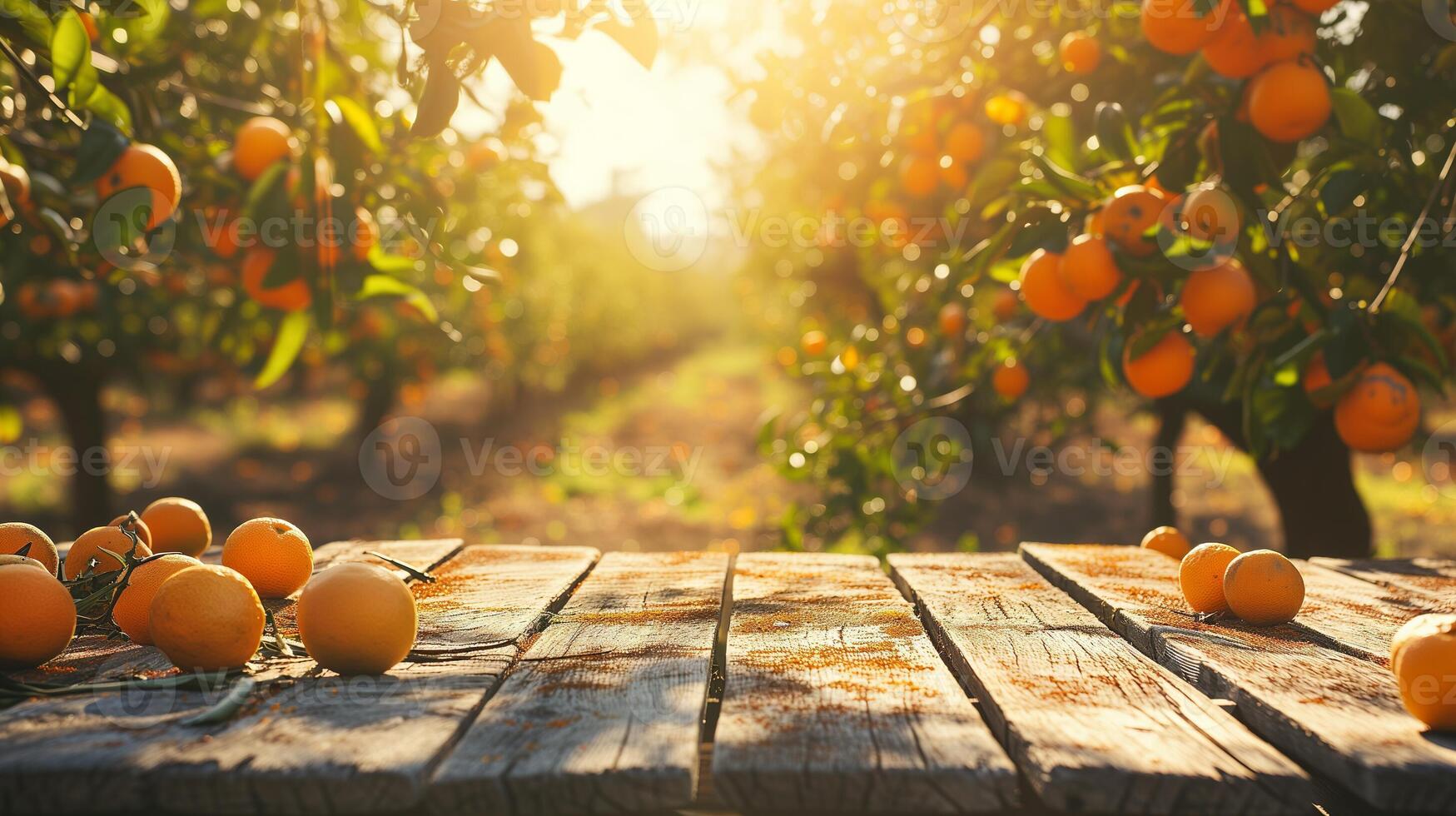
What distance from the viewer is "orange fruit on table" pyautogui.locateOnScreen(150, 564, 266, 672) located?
1.22m

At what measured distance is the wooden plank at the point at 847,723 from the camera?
3.24 feet

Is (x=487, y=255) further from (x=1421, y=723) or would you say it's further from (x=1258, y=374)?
(x=1421, y=723)

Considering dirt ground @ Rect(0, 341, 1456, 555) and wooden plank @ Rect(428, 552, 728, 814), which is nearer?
wooden plank @ Rect(428, 552, 728, 814)

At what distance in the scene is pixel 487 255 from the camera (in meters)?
4.30

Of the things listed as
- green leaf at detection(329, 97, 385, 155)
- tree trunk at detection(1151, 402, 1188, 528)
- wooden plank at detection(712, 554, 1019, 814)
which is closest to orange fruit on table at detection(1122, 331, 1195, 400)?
wooden plank at detection(712, 554, 1019, 814)

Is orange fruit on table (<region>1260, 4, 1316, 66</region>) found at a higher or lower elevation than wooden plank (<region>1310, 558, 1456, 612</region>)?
higher

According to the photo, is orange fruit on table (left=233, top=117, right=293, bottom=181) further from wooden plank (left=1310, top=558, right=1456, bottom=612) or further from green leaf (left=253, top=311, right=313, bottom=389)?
wooden plank (left=1310, top=558, right=1456, bottom=612)

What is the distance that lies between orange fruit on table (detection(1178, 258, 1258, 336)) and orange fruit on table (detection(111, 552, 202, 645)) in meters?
1.60

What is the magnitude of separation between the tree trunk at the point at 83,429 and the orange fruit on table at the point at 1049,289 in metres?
5.45

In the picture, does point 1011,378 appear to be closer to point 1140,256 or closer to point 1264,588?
point 1140,256
